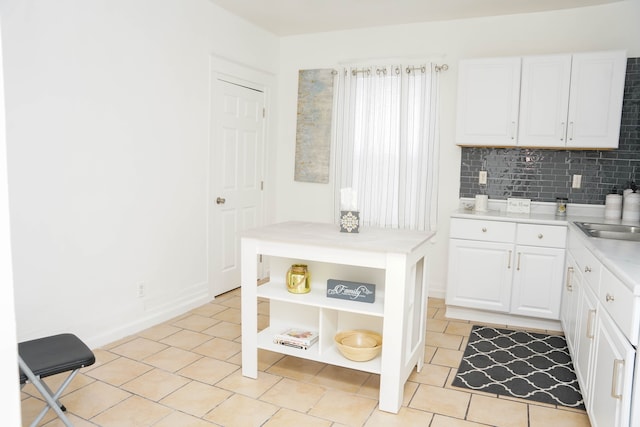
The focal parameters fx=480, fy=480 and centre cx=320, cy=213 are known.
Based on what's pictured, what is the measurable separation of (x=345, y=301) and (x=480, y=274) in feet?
5.83

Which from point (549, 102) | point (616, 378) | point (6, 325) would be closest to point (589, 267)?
point (616, 378)

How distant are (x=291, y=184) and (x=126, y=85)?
93.8 inches

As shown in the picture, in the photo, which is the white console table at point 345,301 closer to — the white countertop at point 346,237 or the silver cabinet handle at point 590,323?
the white countertop at point 346,237

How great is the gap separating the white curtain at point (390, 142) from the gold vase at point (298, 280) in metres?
2.21

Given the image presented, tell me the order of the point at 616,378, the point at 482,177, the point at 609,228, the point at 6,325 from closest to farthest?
the point at 6,325, the point at 616,378, the point at 609,228, the point at 482,177

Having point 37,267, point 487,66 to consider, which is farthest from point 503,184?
point 37,267

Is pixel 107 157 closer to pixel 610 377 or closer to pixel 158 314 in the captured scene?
pixel 158 314

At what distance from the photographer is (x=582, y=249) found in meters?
3.04

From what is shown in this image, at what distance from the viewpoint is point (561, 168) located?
4.35 m

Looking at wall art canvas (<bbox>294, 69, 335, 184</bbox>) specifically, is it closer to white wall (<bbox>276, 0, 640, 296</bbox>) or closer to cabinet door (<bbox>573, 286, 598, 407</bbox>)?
white wall (<bbox>276, 0, 640, 296</bbox>)

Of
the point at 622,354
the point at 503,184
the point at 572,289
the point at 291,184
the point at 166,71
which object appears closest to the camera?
the point at 622,354

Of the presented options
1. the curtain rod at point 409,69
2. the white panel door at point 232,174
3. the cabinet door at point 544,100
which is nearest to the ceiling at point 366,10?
the curtain rod at point 409,69

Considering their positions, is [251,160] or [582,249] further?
[251,160]

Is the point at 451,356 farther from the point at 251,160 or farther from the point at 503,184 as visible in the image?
the point at 251,160
